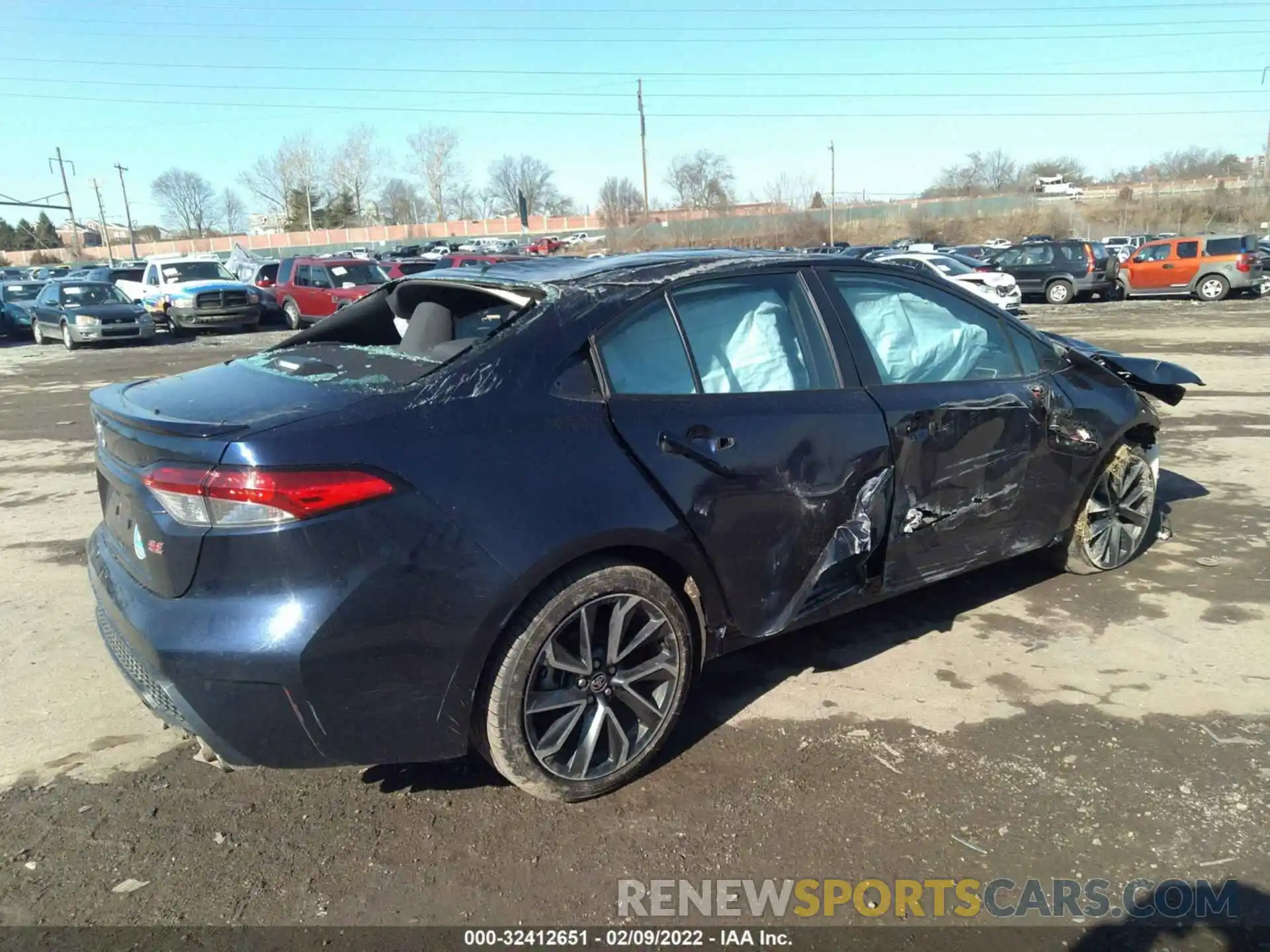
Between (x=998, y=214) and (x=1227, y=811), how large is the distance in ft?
223

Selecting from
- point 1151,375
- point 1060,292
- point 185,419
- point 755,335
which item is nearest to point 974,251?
point 1060,292

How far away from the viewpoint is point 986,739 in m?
3.32


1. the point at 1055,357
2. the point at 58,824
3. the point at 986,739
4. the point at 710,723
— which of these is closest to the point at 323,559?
the point at 58,824

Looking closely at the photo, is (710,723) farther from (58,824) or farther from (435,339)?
(58,824)

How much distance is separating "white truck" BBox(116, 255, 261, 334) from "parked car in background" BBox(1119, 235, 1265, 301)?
23641 millimetres

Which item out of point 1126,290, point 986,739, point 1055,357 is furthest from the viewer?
point 1126,290

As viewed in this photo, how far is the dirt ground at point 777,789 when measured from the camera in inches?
104

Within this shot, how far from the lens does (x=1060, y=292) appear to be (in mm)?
25203

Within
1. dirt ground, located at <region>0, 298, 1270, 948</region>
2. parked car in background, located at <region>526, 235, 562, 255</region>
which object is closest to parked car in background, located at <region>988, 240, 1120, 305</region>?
dirt ground, located at <region>0, 298, 1270, 948</region>

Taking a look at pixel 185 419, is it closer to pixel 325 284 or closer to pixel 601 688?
pixel 601 688

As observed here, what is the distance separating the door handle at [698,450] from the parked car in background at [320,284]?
20248 mm

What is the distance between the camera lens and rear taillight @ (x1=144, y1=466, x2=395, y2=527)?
95.6 inches

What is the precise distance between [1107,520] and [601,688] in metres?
3.17

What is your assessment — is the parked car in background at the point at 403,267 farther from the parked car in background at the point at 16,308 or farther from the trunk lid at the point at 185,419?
the trunk lid at the point at 185,419
